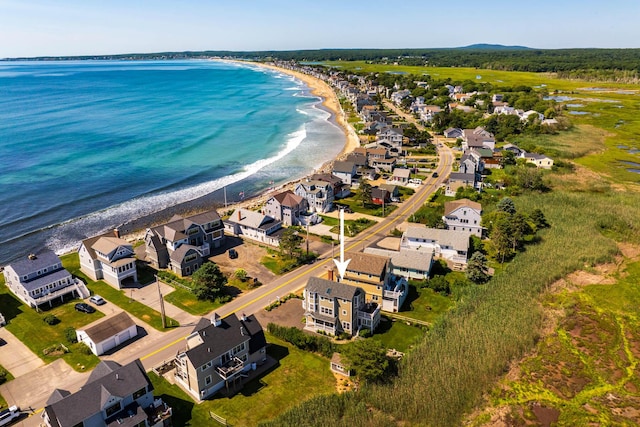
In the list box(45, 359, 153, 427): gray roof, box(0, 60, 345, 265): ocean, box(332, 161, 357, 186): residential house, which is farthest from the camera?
box(332, 161, 357, 186): residential house

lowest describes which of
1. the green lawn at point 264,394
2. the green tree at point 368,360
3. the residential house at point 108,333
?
the green lawn at point 264,394

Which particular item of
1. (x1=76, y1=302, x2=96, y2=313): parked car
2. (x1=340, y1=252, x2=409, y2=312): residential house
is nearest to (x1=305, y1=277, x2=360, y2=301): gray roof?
(x1=340, y1=252, x2=409, y2=312): residential house

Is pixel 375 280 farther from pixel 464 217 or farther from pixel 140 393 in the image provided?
pixel 464 217

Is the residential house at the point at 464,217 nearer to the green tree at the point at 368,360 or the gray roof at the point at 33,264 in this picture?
the green tree at the point at 368,360

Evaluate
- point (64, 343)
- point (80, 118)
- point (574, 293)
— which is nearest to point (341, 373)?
point (64, 343)

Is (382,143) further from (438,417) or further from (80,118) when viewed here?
(80,118)

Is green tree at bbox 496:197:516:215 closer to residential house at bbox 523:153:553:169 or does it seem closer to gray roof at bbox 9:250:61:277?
residential house at bbox 523:153:553:169

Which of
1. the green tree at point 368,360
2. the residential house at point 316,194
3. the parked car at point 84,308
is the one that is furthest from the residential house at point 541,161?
the parked car at point 84,308
